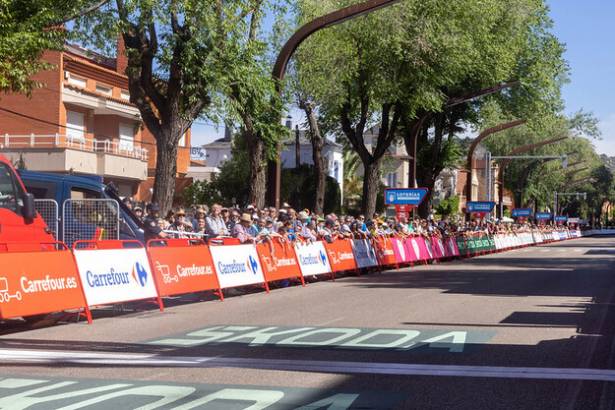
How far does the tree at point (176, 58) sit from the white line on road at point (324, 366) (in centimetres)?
1202

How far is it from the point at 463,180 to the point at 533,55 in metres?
78.4

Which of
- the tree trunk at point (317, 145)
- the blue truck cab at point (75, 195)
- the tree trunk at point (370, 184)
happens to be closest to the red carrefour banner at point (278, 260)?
the blue truck cab at point (75, 195)

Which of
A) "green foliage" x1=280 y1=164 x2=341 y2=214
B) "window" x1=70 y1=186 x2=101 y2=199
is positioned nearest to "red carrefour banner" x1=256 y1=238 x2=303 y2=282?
"window" x1=70 y1=186 x2=101 y2=199

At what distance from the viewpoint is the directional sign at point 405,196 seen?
33.0 meters

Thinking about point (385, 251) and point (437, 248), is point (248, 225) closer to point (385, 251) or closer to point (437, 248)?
point (385, 251)

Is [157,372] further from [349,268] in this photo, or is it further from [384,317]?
[349,268]

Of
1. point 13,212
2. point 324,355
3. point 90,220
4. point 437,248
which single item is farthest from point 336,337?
Result: point 437,248

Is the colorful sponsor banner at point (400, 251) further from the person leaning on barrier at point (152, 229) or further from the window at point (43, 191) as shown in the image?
the window at point (43, 191)

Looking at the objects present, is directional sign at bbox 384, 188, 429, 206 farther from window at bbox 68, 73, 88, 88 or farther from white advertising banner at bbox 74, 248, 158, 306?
white advertising banner at bbox 74, 248, 158, 306

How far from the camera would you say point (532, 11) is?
46094mm

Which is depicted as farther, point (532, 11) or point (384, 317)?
point (532, 11)

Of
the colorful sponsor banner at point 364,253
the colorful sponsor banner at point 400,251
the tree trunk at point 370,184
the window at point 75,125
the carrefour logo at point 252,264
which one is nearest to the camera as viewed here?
the carrefour logo at point 252,264

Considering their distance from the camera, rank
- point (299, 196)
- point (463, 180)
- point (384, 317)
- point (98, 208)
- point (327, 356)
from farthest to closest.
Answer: point (463, 180) < point (299, 196) < point (98, 208) < point (384, 317) < point (327, 356)

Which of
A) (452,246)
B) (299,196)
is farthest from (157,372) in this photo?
(299,196)
